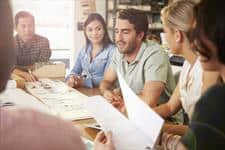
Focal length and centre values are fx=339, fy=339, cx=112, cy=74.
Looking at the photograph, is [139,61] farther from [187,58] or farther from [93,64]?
[93,64]

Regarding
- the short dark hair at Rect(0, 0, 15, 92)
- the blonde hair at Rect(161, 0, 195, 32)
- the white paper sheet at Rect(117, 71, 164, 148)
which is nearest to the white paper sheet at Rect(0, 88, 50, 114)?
the white paper sheet at Rect(117, 71, 164, 148)

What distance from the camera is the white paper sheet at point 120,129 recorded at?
3.71ft

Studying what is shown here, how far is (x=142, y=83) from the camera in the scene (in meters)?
2.14

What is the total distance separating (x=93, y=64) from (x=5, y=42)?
2139mm

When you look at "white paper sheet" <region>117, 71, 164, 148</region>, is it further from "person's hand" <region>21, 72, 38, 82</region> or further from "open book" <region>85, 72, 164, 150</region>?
"person's hand" <region>21, 72, 38, 82</region>

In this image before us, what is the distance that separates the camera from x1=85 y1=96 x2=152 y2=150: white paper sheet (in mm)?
1132

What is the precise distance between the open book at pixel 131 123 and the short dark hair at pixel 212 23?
0.89 ft

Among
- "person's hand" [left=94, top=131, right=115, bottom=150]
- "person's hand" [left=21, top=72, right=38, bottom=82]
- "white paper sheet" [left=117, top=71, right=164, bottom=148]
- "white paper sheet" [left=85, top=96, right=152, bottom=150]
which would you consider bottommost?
"person's hand" [left=21, top=72, right=38, bottom=82]

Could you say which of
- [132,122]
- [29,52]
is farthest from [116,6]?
[132,122]

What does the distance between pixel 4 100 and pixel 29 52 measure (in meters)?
1.11

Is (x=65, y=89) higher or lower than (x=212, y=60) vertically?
lower

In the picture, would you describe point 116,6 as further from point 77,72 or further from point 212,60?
point 212,60

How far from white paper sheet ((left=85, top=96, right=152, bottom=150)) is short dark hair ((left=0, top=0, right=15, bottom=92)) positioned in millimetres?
602

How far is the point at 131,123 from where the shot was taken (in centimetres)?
118
